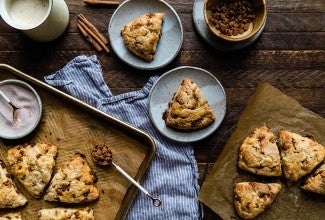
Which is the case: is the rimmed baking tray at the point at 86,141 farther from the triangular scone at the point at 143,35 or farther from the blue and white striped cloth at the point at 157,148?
the triangular scone at the point at 143,35

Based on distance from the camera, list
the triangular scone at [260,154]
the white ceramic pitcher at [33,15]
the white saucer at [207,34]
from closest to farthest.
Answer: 1. the white ceramic pitcher at [33,15]
2. the triangular scone at [260,154]
3. the white saucer at [207,34]

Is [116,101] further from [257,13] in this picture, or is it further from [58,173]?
[257,13]

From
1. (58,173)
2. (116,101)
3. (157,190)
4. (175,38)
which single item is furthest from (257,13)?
(58,173)

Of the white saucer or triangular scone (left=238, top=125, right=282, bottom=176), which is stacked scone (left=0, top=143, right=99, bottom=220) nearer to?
triangular scone (left=238, top=125, right=282, bottom=176)

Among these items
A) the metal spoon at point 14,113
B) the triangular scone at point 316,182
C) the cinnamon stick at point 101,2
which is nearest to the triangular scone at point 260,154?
the triangular scone at point 316,182

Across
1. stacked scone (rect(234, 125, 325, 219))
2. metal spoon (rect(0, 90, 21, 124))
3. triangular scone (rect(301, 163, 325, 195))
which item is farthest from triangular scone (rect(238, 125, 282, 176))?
metal spoon (rect(0, 90, 21, 124))

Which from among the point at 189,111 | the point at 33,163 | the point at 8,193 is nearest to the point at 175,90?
the point at 189,111
